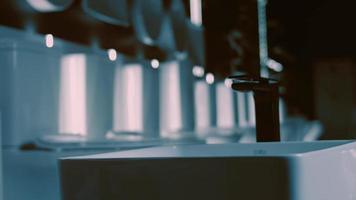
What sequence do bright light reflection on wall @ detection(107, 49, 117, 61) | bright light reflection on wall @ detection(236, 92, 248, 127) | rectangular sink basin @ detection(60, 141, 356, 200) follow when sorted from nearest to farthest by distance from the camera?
rectangular sink basin @ detection(60, 141, 356, 200), bright light reflection on wall @ detection(107, 49, 117, 61), bright light reflection on wall @ detection(236, 92, 248, 127)

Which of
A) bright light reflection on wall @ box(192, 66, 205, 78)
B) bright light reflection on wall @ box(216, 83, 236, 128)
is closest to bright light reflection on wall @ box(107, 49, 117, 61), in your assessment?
bright light reflection on wall @ box(192, 66, 205, 78)

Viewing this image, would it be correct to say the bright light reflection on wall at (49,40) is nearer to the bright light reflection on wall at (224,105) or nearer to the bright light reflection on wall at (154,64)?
the bright light reflection on wall at (154,64)

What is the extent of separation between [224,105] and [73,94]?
48.4 inches

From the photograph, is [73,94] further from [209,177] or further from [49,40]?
[209,177]

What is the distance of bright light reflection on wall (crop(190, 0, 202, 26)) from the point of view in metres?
2.20

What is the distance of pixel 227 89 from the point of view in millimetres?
2473

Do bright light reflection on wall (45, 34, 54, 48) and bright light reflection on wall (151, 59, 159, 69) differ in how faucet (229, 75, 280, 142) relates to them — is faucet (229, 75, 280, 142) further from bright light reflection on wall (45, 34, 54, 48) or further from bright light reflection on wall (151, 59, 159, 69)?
bright light reflection on wall (151, 59, 159, 69)

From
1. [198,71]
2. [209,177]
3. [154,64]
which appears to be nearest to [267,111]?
[209,177]

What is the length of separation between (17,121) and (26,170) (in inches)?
4.0

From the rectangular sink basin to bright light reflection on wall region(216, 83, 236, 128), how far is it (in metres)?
1.64

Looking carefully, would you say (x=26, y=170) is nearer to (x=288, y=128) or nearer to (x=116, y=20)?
(x=116, y=20)

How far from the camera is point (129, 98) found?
5.13 feet

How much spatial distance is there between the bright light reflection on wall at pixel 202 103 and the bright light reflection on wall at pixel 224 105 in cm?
14

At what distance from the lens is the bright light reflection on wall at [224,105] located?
244cm
